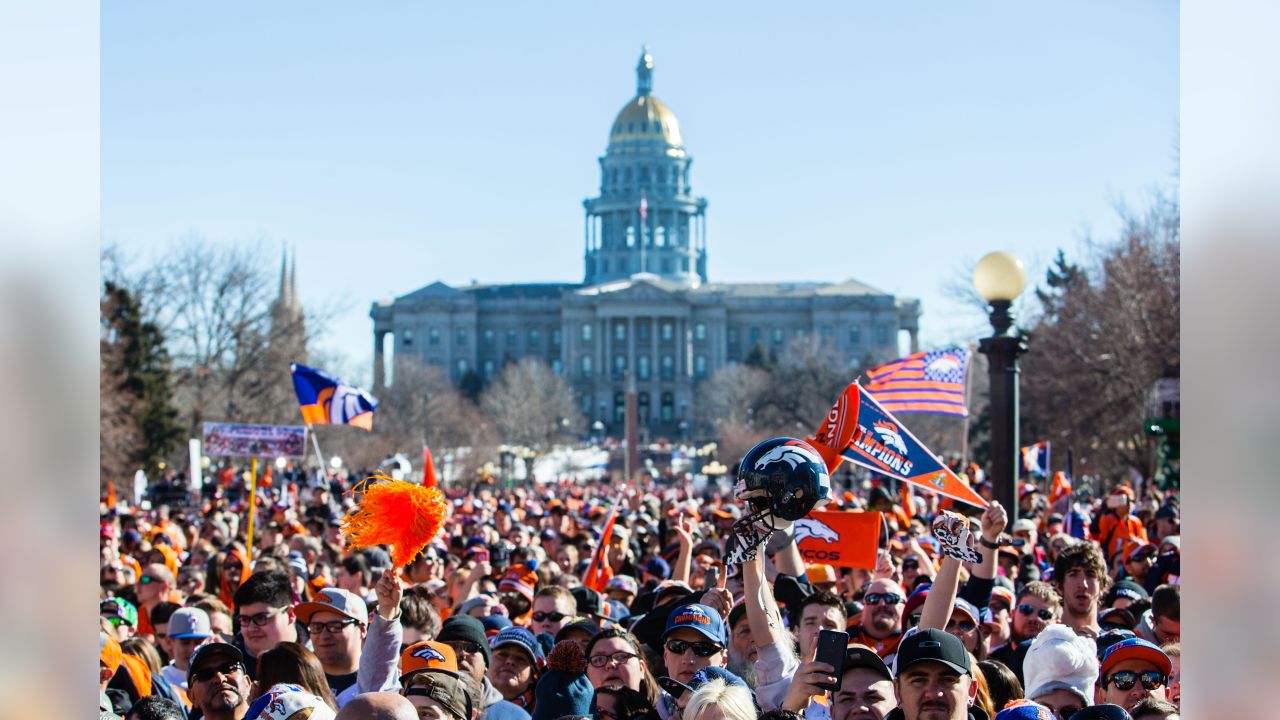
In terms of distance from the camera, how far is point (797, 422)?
85000mm

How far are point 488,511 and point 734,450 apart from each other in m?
53.8

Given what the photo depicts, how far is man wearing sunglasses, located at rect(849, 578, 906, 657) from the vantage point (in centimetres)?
693

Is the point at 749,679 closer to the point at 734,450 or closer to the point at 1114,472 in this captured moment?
the point at 1114,472

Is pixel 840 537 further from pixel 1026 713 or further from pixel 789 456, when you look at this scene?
pixel 1026 713

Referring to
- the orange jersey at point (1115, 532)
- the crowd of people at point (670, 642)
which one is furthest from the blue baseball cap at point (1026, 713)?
the orange jersey at point (1115, 532)

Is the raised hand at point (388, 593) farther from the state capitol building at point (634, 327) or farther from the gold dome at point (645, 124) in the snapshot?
the gold dome at point (645, 124)

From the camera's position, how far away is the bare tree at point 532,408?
9075 cm

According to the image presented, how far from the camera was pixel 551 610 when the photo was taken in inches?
309

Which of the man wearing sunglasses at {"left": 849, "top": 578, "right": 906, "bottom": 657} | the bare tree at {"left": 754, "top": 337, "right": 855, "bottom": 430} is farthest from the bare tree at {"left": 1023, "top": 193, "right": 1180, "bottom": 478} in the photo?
the bare tree at {"left": 754, "top": 337, "right": 855, "bottom": 430}

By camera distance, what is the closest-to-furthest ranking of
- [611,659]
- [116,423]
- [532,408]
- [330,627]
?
[611,659], [330,627], [116,423], [532,408]

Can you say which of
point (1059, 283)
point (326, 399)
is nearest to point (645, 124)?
point (1059, 283)

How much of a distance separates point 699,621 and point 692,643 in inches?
3.5

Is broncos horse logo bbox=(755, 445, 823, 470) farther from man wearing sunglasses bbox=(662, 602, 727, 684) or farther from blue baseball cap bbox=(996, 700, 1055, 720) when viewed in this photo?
blue baseball cap bbox=(996, 700, 1055, 720)
